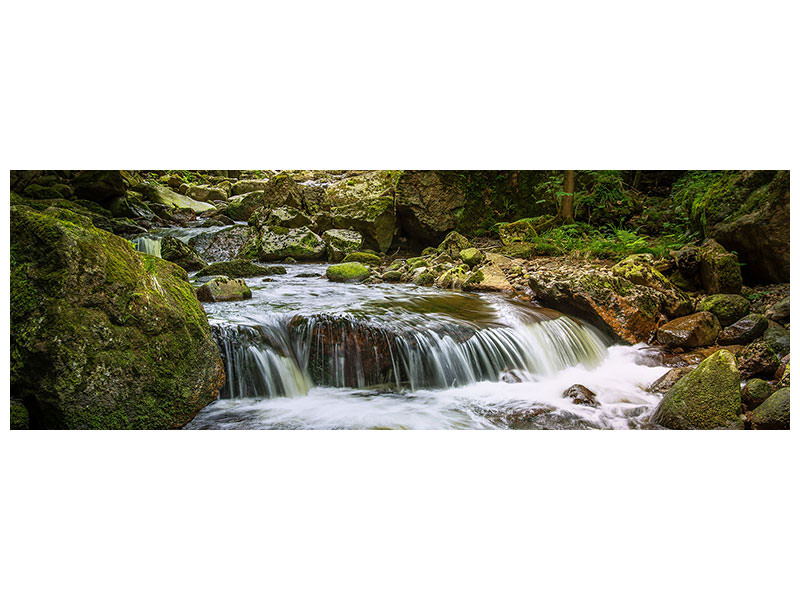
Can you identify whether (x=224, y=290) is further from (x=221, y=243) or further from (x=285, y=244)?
(x=285, y=244)

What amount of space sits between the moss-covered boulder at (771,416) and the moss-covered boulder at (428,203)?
6.89ft

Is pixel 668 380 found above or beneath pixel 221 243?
beneath

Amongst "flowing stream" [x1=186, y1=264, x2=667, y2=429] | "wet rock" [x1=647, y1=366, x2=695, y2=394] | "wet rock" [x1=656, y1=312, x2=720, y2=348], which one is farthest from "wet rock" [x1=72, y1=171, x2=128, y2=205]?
"wet rock" [x1=656, y1=312, x2=720, y2=348]

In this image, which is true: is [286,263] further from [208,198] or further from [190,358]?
[190,358]

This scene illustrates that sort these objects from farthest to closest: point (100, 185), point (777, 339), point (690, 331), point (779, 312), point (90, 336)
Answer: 1. point (690, 331)
2. point (779, 312)
3. point (777, 339)
4. point (100, 185)
5. point (90, 336)

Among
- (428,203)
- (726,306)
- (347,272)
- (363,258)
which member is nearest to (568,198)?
(428,203)

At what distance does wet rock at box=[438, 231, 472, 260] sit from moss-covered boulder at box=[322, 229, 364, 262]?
0.61 meters

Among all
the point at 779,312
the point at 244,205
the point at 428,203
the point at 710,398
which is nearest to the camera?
the point at 710,398

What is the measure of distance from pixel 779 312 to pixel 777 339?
21 centimetres

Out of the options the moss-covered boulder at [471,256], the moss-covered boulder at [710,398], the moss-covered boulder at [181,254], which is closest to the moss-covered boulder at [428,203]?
the moss-covered boulder at [471,256]

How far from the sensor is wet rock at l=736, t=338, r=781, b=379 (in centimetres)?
248

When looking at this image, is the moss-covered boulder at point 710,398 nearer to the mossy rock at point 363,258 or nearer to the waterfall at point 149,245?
the mossy rock at point 363,258

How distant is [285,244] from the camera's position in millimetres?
3270

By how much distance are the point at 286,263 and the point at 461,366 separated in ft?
4.66
